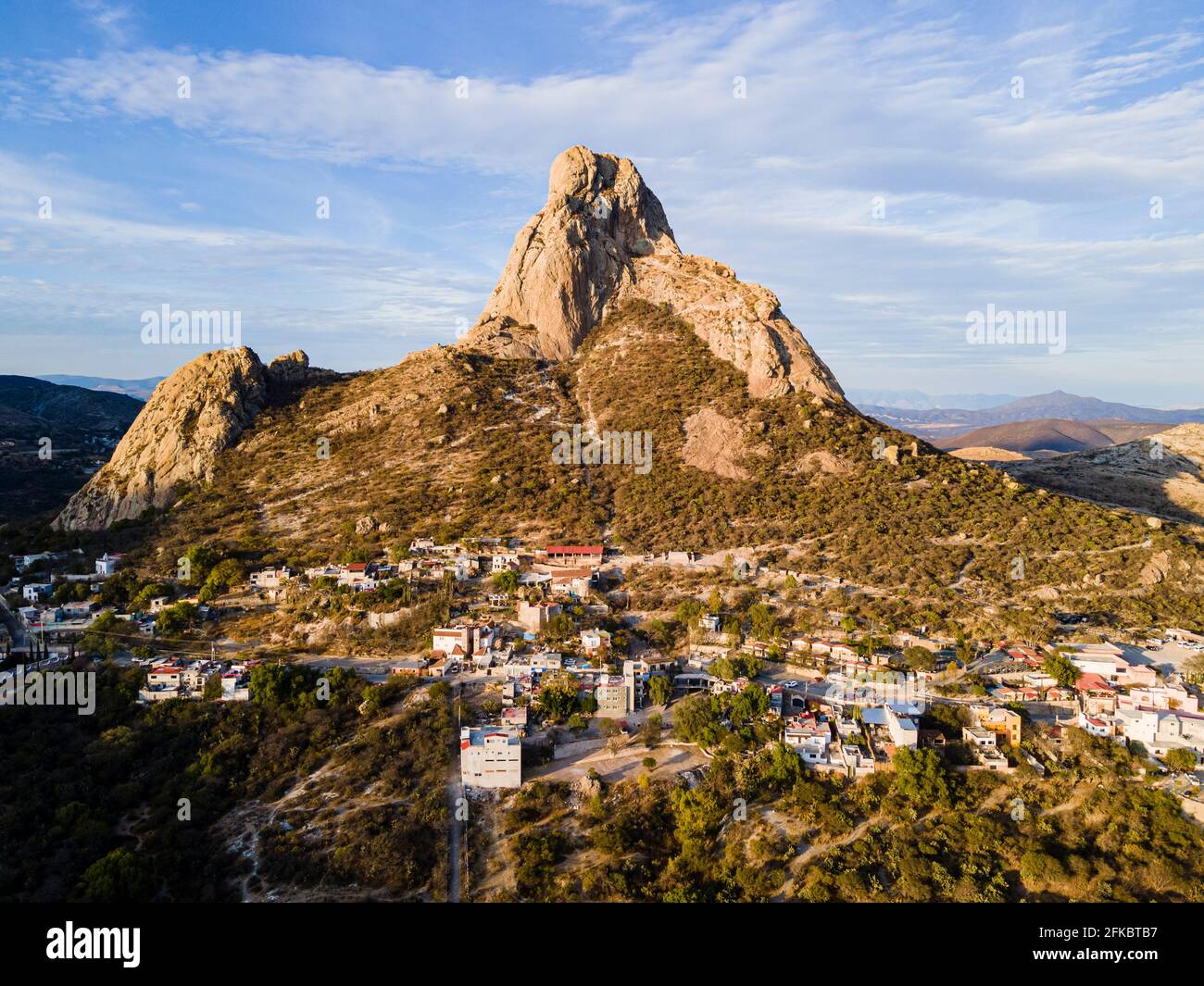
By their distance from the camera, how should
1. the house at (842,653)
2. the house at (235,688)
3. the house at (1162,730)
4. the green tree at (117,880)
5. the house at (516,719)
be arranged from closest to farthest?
the green tree at (117,880)
the house at (1162,730)
the house at (516,719)
the house at (235,688)
the house at (842,653)

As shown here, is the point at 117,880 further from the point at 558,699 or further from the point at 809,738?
the point at 809,738

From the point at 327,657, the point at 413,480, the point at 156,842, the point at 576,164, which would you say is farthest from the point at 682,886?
the point at 576,164

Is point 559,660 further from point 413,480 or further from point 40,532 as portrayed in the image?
point 40,532

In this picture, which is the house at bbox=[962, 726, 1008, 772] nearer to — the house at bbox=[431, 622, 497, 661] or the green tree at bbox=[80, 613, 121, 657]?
the house at bbox=[431, 622, 497, 661]

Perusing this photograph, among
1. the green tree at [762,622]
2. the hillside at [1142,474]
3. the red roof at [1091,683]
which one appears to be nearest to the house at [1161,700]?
the red roof at [1091,683]

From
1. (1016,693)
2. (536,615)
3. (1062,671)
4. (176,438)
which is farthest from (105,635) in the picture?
(1062,671)

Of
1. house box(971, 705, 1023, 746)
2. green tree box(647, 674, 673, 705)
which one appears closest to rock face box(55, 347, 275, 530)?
green tree box(647, 674, 673, 705)

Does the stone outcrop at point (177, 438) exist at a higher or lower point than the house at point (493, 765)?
higher

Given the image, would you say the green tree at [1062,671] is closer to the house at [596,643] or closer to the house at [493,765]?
the house at [596,643]
